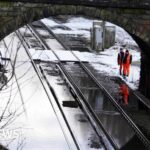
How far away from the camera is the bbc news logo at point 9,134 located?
57.3ft

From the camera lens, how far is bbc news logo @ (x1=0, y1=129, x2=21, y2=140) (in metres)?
17.5

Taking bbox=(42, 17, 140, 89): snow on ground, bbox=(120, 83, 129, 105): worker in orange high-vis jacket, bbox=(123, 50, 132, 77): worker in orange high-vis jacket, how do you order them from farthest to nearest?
bbox=(42, 17, 140, 89): snow on ground, bbox=(123, 50, 132, 77): worker in orange high-vis jacket, bbox=(120, 83, 129, 105): worker in orange high-vis jacket

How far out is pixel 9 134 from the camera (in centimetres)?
1791

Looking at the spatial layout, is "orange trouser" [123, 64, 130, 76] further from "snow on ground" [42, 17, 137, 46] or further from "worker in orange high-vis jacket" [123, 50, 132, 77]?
"snow on ground" [42, 17, 137, 46]

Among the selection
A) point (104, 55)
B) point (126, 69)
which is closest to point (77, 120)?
point (126, 69)

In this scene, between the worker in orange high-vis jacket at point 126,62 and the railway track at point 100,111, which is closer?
the railway track at point 100,111

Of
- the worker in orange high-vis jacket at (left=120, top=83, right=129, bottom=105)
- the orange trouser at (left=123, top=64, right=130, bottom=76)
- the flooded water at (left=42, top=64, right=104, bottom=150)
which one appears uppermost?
the orange trouser at (left=123, top=64, right=130, bottom=76)

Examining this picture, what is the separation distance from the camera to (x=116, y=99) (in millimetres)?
22688

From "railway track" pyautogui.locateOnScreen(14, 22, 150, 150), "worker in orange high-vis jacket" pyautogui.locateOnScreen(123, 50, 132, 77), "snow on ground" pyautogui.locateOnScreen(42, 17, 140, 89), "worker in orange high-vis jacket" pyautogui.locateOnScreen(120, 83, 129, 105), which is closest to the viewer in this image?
"railway track" pyautogui.locateOnScreen(14, 22, 150, 150)

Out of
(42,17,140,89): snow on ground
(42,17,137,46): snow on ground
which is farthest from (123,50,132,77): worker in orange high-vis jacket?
(42,17,137,46): snow on ground

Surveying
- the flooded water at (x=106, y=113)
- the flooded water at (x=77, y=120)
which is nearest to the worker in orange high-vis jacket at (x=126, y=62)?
the flooded water at (x=106, y=113)

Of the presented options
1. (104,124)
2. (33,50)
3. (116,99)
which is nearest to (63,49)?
(33,50)

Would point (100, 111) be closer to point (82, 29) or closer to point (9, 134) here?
point (9, 134)

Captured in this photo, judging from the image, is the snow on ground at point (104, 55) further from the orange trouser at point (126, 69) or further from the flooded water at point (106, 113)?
the flooded water at point (106, 113)
